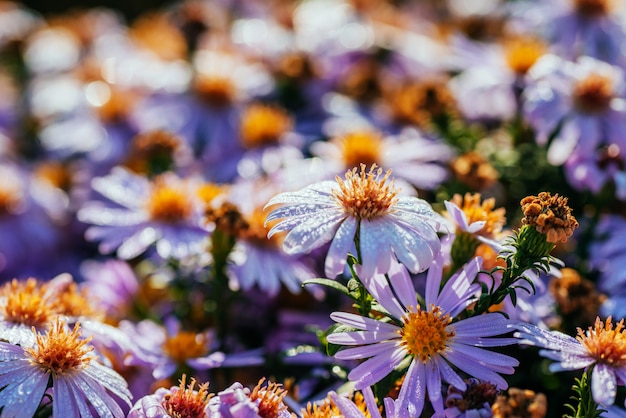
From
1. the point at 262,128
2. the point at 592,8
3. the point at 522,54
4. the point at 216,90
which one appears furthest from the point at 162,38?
the point at 592,8

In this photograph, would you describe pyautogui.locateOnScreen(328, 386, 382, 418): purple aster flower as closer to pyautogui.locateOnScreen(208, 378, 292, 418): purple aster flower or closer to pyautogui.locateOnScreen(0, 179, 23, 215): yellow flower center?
pyautogui.locateOnScreen(208, 378, 292, 418): purple aster flower

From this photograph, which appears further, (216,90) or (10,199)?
(216,90)

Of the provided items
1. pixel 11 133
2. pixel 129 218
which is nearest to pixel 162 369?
pixel 129 218

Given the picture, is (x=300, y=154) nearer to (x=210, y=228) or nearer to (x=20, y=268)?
(x=210, y=228)

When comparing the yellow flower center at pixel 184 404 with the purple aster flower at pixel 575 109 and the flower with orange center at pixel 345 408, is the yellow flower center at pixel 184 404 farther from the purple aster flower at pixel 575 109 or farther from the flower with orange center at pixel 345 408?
the purple aster flower at pixel 575 109

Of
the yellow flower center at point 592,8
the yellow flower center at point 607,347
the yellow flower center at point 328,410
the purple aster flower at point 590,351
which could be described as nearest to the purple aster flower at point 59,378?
the yellow flower center at point 328,410

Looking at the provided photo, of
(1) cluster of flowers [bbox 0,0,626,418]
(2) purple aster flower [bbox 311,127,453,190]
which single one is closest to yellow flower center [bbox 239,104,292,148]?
(1) cluster of flowers [bbox 0,0,626,418]

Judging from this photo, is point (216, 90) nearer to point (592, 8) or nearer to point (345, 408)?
point (592, 8)

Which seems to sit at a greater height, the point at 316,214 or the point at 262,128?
the point at 262,128
